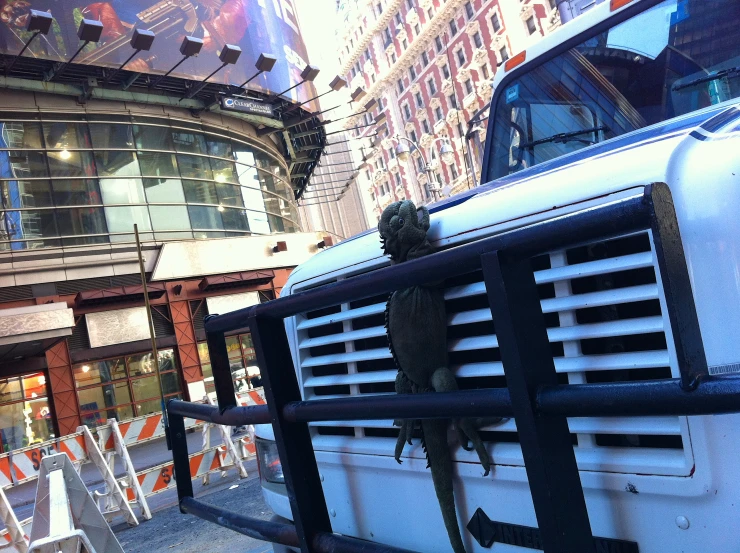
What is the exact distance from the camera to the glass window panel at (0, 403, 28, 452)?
20.8 meters

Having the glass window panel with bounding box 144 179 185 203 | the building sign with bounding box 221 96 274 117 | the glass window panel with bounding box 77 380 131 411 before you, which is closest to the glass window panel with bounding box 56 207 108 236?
the glass window panel with bounding box 144 179 185 203

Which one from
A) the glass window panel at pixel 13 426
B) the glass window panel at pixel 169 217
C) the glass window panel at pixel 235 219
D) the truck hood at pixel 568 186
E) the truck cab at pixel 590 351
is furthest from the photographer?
the glass window panel at pixel 235 219

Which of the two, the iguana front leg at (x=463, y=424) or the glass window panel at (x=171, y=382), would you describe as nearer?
the iguana front leg at (x=463, y=424)

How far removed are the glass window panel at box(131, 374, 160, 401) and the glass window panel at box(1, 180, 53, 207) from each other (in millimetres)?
6260

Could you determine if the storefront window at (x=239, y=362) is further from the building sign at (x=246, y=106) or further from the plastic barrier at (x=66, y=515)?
the plastic barrier at (x=66, y=515)

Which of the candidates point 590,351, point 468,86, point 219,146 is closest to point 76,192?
point 219,146

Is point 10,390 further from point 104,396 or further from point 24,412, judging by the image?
point 104,396

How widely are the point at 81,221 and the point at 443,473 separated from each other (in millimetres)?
22701

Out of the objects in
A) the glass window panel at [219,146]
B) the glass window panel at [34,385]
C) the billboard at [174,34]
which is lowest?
the glass window panel at [34,385]

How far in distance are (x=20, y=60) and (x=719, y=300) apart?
22865 millimetres

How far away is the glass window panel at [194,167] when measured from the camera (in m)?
25.7

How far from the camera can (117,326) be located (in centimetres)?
2303

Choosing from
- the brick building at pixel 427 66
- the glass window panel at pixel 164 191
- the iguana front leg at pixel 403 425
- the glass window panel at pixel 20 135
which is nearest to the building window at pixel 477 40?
the brick building at pixel 427 66

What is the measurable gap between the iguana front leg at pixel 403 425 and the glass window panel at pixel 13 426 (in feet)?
70.4
